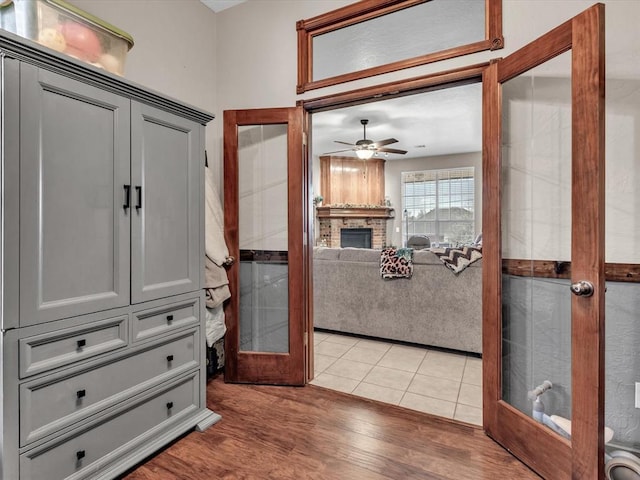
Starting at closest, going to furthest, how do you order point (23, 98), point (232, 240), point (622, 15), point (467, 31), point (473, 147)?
1. point (23, 98)
2. point (622, 15)
3. point (467, 31)
4. point (232, 240)
5. point (473, 147)

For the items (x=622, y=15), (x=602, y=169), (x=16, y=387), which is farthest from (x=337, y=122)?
(x=16, y=387)

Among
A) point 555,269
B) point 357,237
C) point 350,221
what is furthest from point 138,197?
point 357,237

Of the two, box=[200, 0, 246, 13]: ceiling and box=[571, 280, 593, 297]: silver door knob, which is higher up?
box=[200, 0, 246, 13]: ceiling

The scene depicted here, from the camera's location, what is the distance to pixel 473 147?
740 centimetres

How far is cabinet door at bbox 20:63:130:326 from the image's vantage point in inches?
49.3

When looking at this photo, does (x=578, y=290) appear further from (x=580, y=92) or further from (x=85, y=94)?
(x=85, y=94)

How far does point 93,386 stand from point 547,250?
85.6 inches

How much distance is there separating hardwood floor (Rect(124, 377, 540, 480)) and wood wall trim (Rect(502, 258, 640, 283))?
916mm

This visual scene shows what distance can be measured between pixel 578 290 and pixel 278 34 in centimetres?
250

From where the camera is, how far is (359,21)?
7.55ft

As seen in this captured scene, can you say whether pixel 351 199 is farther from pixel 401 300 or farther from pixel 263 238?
pixel 263 238

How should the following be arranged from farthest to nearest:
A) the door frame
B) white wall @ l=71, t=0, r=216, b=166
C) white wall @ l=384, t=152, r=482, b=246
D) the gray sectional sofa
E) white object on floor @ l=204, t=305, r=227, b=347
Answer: white wall @ l=384, t=152, r=482, b=246
the gray sectional sofa
white object on floor @ l=204, t=305, r=227, b=347
white wall @ l=71, t=0, r=216, b=166
the door frame

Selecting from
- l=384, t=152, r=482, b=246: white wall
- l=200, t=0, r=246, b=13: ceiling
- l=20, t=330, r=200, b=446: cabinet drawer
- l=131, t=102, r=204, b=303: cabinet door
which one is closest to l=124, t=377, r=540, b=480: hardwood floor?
l=20, t=330, r=200, b=446: cabinet drawer

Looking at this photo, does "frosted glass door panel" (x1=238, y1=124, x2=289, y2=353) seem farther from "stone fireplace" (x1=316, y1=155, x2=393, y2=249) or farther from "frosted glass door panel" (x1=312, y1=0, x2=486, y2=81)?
"stone fireplace" (x1=316, y1=155, x2=393, y2=249)
